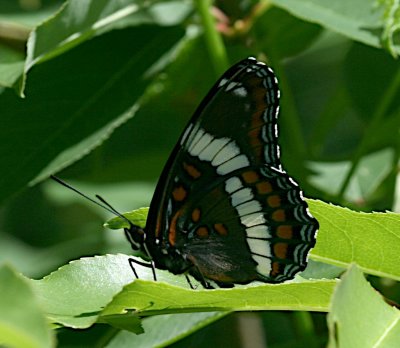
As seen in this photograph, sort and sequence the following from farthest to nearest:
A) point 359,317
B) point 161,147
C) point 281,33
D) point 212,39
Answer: point 161,147 < point 281,33 < point 212,39 < point 359,317

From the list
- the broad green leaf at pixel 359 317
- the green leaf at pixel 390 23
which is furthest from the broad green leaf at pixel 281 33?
the broad green leaf at pixel 359 317

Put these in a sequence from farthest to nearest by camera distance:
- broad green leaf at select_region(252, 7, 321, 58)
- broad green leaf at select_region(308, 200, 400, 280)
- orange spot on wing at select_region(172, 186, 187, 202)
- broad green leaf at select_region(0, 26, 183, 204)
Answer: broad green leaf at select_region(252, 7, 321, 58) → broad green leaf at select_region(0, 26, 183, 204) → orange spot on wing at select_region(172, 186, 187, 202) → broad green leaf at select_region(308, 200, 400, 280)

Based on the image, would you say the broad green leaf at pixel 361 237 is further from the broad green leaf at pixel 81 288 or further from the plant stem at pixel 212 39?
the plant stem at pixel 212 39

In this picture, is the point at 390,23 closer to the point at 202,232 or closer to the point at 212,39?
the point at 212,39

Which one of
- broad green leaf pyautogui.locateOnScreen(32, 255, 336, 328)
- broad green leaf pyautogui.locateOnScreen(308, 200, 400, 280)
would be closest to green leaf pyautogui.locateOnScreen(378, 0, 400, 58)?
broad green leaf pyautogui.locateOnScreen(308, 200, 400, 280)

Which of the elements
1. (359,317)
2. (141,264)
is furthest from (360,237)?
(141,264)

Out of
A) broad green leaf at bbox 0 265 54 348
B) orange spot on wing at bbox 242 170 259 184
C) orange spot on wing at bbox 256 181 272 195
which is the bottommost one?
orange spot on wing at bbox 256 181 272 195

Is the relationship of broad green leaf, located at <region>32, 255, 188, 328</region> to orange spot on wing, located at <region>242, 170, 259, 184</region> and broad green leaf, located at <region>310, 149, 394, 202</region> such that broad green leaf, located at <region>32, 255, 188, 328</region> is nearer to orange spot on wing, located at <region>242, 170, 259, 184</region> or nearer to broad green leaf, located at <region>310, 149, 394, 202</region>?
orange spot on wing, located at <region>242, 170, 259, 184</region>

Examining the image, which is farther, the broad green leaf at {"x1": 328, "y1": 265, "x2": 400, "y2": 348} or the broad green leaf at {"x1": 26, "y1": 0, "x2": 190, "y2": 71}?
the broad green leaf at {"x1": 26, "y1": 0, "x2": 190, "y2": 71}
